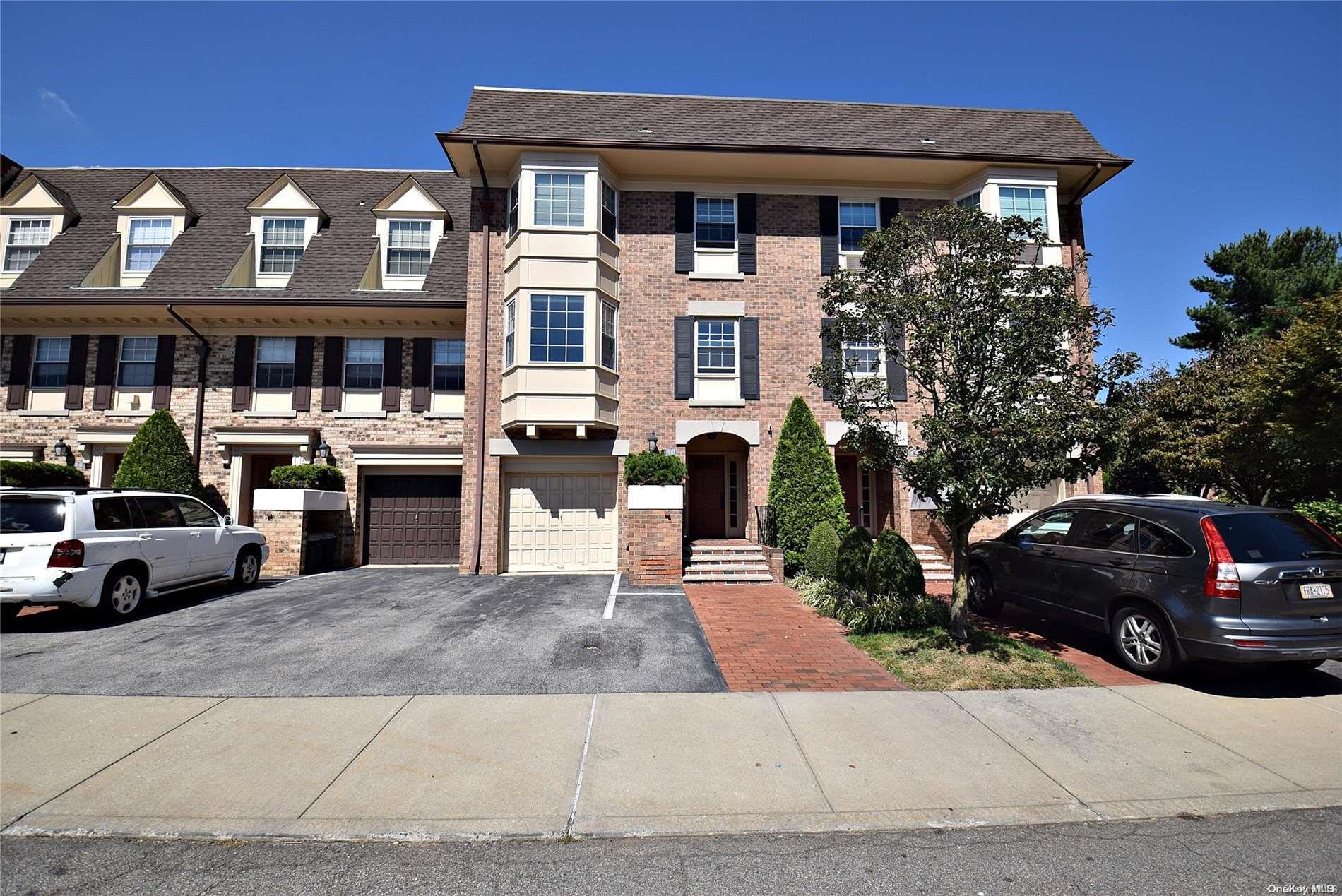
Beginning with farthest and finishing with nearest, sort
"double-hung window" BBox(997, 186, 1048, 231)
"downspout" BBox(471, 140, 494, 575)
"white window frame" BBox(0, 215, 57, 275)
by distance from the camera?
"white window frame" BBox(0, 215, 57, 275)
"double-hung window" BBox(997, 186, 1048, 231)
"downspout" BBox(471, 140, 494, 575)

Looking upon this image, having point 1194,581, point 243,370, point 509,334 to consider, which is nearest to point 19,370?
point 243,370

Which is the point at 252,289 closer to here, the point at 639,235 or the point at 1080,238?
the point at 639,235

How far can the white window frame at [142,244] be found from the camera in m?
17.3

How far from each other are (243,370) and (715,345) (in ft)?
39.4

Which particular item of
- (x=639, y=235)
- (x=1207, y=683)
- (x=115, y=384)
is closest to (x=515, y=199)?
(x=639, y=235)

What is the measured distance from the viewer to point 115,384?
16.4 m

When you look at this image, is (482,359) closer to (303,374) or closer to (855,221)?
(303,374)

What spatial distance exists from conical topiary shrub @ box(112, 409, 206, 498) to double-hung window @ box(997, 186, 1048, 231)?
64.3ft

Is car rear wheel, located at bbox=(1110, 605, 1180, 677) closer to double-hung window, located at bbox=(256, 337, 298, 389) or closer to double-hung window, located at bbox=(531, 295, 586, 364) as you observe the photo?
double-hung window, located at bbox=(531, 295, 586, 364)

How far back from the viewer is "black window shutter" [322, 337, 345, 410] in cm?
1630

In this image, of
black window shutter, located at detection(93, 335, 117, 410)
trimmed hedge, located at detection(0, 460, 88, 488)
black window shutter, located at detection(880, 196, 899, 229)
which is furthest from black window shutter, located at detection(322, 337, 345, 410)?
black window shutter, located at detection(880, 196, 899, 229)

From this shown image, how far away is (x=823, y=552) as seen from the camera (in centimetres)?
1180

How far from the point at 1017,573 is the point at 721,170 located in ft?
36.2

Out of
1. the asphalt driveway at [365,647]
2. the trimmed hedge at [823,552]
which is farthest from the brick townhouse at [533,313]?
the asphalt driveway at [365,647]
